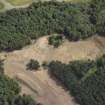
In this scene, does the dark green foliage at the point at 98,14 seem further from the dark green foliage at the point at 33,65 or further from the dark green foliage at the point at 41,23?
the dark green foliage at the point at 33,65

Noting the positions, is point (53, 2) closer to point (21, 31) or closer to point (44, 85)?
point (21, 31)

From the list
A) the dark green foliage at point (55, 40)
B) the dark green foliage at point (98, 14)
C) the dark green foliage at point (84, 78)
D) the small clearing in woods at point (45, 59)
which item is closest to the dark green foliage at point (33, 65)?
the small clearing in woods at point (45, 59)

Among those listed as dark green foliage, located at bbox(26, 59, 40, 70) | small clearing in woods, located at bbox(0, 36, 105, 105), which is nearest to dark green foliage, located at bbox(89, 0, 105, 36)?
small clearing in woods, located at bbox(0, 36, 105, 105)

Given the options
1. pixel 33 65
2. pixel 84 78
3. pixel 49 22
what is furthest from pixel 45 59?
pixel 49 22

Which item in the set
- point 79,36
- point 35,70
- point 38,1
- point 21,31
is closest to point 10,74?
point 35,70

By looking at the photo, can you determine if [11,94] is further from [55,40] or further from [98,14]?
[98,14]

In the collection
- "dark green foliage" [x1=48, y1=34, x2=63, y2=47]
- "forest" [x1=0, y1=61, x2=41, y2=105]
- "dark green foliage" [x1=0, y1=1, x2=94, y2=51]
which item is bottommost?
"forest" [x1=0, y1=61, x2=41, y2=105]

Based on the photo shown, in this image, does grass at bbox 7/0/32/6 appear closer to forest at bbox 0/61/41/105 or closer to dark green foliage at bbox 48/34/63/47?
dark green foliage at bbox 48/34/63/47
